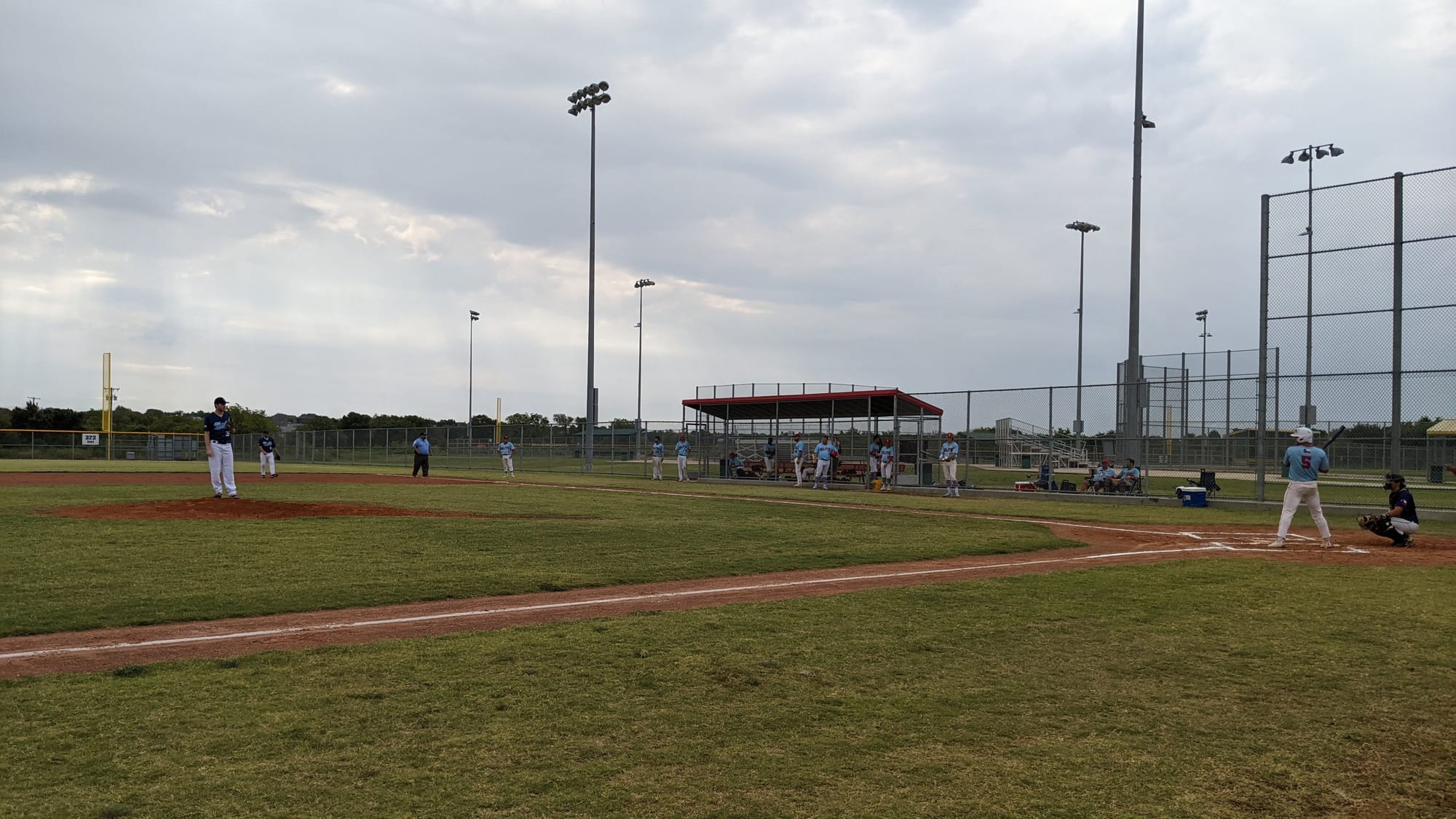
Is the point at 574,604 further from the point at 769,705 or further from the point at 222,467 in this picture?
the point at 222,467

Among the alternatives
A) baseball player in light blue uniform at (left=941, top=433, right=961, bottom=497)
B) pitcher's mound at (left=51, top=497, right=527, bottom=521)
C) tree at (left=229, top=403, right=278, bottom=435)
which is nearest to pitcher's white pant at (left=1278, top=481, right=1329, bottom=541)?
pitcher's mound at (left=51, top=497, right=527, bottom=521)

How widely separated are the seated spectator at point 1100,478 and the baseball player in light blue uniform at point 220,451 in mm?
21052

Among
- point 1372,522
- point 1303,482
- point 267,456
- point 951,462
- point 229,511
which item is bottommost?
point 229,511

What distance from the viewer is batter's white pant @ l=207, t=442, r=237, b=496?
1744 cm

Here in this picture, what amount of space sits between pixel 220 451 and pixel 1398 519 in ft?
64.5

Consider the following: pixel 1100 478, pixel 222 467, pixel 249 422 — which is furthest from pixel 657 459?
pixel 249 422

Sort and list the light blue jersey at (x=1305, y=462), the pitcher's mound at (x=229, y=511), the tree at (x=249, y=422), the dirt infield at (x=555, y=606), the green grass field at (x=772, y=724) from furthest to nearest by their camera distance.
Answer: the tree at (x=249, y=422) → the pitcher's mound at (x=229, y=511) → the light blue jersey at (x=1305, y=462) → the dirt infield at (x=555, y=606) → the green grass field at (x=772, y=724)

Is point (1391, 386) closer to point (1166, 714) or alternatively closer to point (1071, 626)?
point (1071, 626)

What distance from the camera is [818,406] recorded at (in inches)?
1407

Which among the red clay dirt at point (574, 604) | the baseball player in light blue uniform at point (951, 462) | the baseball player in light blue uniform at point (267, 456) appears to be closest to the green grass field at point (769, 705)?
the red clay dirt at point (574, 604)

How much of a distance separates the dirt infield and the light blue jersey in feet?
3.38

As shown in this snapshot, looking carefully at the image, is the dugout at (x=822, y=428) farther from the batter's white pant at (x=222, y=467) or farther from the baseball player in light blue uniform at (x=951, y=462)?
the batter's white pant at (x=222, y=467)

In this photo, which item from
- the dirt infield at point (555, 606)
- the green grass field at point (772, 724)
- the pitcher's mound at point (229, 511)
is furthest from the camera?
the pitcher's mound at point (229, 511)

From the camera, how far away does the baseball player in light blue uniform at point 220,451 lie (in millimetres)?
17219
